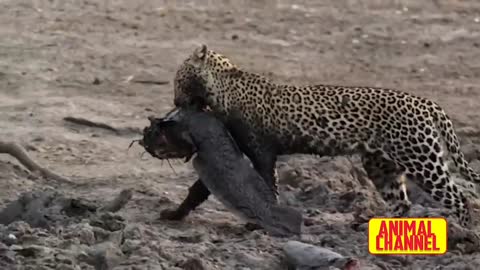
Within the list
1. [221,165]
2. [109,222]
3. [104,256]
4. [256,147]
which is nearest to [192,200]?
[221,165]

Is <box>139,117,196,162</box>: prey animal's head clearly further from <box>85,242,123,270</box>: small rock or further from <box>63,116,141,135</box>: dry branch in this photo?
<box>63,116,141,135</box>: dry branch

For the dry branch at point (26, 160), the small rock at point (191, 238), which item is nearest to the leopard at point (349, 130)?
the small rock at point (191, 238)

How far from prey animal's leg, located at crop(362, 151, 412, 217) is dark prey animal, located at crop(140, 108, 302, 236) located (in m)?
0.78

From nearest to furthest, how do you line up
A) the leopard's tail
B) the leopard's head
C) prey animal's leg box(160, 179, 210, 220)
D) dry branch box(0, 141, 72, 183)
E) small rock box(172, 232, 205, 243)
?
small rock box(172, 232, 205, 243), prey animal's leg box(160, 179, 210, 220), the leopard's tail, the leopard's head, dry branch box(0, 141, 72, 183)

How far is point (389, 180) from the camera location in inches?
297

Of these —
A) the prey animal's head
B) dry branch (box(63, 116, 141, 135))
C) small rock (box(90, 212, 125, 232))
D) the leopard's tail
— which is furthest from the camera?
dry branch (box(63, 116, 141, 135))

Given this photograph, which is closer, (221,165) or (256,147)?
(221,165)

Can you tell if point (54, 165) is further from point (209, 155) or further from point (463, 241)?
point (463, 241)

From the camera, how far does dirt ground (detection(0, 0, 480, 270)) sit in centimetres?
640

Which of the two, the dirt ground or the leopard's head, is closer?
the dirt ground

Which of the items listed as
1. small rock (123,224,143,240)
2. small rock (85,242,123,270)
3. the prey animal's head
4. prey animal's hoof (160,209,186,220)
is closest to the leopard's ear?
the prey animal's head

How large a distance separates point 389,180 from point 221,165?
119 cm

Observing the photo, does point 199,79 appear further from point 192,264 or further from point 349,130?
point 192,264

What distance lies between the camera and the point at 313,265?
20.1 ft
